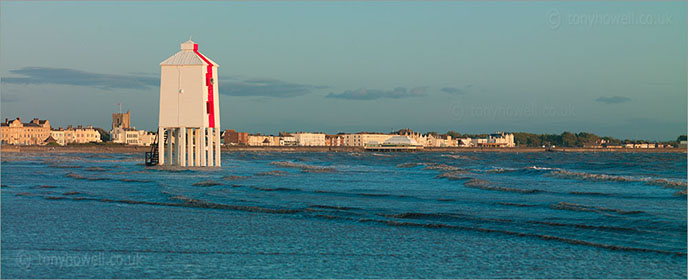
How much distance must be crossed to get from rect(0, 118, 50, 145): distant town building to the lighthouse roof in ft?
345

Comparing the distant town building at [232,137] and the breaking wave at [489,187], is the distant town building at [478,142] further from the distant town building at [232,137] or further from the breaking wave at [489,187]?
the breaking wave at [489,187]

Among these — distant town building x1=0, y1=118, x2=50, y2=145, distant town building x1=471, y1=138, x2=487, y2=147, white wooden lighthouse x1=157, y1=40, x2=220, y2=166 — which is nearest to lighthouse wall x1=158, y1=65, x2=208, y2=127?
white wooden lighthouse x1=157, y1=40, x2=220, y2=166

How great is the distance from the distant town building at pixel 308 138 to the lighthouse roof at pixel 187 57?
15558 centimetres

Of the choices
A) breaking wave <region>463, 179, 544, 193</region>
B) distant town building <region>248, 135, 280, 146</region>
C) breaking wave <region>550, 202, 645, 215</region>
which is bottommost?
breaking wave <region>550, 202, 645, 215</region>

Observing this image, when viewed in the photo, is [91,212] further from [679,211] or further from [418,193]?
[679,211]

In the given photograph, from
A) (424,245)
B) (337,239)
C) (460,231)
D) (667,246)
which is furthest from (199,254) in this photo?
(667,246)

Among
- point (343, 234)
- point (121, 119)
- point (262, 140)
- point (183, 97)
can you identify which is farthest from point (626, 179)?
point (262, 140)

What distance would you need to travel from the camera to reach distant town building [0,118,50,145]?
12312 centimetres

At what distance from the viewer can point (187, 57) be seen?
101 feet

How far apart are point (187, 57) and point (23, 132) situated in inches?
4320

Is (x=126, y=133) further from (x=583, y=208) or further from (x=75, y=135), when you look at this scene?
(x=583, y=208)

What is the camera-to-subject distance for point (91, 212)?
13375mm

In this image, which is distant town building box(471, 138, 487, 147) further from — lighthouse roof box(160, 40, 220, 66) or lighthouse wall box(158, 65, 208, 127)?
lighthouse wall box(158, 65, 208, 127)

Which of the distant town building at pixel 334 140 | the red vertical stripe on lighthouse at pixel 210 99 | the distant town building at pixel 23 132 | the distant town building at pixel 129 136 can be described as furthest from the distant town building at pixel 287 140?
the red vertical stripe on lighthouse at pixel 210 99
